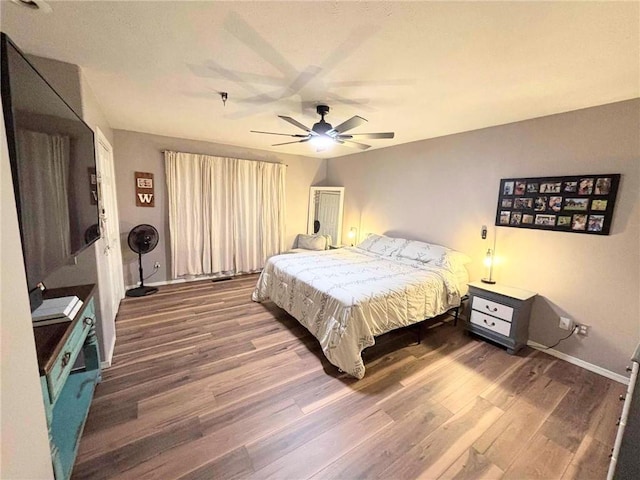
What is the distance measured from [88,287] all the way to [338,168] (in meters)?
4.30

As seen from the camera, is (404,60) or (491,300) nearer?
(404,60)

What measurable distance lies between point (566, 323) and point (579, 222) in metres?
0.94

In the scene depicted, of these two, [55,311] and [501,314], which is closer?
[55,311]

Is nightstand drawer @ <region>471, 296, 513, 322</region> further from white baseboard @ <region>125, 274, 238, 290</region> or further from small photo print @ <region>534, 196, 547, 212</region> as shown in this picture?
white baseboard @ <region>125, 274, 238, 290</region>

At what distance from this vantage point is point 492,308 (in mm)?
2645

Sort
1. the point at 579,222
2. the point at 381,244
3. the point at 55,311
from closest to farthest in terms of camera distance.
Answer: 1. the point at 55,311
2. the point at 579,222
3. the point at 381,244

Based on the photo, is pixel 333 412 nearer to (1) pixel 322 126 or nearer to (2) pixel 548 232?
(1) pixel 322 126

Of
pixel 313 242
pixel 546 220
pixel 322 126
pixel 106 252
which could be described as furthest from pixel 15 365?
pixel 313 242

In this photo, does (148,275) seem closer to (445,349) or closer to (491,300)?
(445,349)

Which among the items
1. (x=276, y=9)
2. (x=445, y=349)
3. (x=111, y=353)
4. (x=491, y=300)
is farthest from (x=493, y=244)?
(x=111, y=353)

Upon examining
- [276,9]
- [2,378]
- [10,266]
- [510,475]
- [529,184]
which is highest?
[276,9]

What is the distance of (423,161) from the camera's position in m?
3.65

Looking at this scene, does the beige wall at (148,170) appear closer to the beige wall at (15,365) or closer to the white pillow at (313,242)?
the white pillow at (313,242)

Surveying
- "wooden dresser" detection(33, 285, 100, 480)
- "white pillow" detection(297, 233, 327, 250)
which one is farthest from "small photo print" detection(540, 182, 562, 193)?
"wooden dresser" detection(33, 285, 100, 480)
